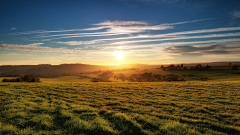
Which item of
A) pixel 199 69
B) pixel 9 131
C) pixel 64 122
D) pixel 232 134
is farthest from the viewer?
pixel 199 69

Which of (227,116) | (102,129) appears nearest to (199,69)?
(227,116)

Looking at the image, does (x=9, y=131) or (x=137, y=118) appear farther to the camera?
(x=137, y=118)

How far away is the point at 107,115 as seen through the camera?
945cm

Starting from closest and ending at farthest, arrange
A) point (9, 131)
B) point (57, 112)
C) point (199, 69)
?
point (9, 131), point (57, 112), point (199, 69)

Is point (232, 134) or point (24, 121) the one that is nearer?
point (232, 134)

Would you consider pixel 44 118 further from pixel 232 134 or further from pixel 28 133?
pixel 232 134

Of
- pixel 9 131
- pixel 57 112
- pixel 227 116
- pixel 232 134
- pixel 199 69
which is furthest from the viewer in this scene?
pixel 199 69

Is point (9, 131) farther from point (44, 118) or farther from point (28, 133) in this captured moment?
point (44, 118)

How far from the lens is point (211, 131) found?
22.1ft

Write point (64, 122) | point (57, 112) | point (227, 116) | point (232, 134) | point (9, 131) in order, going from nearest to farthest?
1. point (232, 134)
2. point (9, 131)
3. point (64, 122)
4. point (227, 116)
5. point (57, 112)

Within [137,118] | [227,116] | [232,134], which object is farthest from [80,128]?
[227,116]

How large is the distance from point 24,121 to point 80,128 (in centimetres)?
438

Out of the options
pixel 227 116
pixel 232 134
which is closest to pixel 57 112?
pixel 232 134

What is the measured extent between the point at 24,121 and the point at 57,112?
2.29 m
